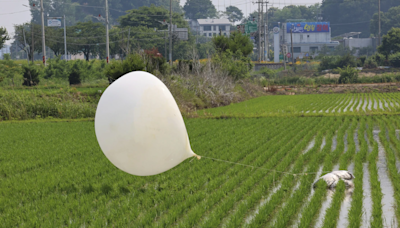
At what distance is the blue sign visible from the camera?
94.5 m

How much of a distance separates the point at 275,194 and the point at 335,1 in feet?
405

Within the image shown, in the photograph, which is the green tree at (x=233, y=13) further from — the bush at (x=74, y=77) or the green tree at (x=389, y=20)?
the bush at (x=74, y=77)

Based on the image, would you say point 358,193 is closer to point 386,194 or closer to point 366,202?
point 366,202

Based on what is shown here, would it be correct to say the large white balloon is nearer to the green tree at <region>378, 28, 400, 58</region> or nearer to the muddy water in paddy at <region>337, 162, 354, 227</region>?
the muddy water in paddy at <region>337, 162, 354, 227</region>

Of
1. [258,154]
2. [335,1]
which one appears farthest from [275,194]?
[335,1]

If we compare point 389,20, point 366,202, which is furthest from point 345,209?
point 389,20

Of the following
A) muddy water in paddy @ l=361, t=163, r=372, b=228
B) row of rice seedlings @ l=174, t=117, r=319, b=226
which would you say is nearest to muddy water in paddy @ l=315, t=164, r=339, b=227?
muddy water in paddy @ l=361, t=163, r=372, b=228

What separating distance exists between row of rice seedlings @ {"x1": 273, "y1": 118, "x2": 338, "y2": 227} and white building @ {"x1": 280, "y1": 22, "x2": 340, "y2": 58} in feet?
292

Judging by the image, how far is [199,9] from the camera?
136 m

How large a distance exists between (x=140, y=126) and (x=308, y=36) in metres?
97.3

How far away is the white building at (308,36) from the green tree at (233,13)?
45604 mm

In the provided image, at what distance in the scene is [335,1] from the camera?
118 meters

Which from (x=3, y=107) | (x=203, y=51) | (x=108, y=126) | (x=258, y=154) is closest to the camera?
(x=108, y=126)

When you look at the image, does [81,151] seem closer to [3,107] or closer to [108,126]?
[108,126]
